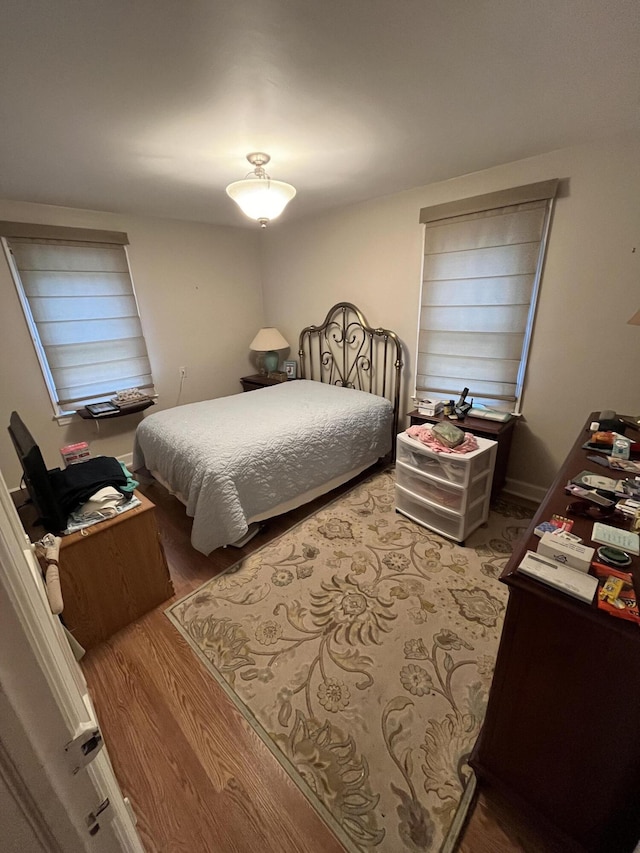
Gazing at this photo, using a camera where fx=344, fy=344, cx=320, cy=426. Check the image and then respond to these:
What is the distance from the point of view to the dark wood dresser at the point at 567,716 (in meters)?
0.81

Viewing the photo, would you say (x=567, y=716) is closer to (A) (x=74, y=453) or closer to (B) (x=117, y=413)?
(A) (x=74, y=453)

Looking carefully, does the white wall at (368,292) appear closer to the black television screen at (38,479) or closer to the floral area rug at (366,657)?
the floral area rug at (366,657)

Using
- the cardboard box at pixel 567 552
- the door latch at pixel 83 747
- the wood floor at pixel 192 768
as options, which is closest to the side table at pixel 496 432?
the cardboard box at pixel 567 552

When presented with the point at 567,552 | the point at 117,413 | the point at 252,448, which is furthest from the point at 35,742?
the point at 117,413

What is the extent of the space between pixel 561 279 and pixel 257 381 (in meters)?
2.97

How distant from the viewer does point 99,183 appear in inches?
92.4

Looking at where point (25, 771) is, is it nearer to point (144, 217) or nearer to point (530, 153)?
point (530, 153)

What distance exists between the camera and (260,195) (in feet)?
6.18

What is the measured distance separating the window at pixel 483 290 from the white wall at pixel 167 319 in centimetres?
219

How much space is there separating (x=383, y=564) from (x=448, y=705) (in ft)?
2.57

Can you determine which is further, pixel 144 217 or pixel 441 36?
pixel 144 217

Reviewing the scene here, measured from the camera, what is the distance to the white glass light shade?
1.84m

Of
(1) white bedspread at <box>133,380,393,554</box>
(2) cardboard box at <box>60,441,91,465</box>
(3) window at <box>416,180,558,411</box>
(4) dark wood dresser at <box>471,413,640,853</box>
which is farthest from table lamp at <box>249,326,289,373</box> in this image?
(4) dark wood dresser at <box>471,413,640,853</box>

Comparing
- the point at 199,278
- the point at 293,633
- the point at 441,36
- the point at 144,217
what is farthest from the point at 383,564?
the point at 144,217
